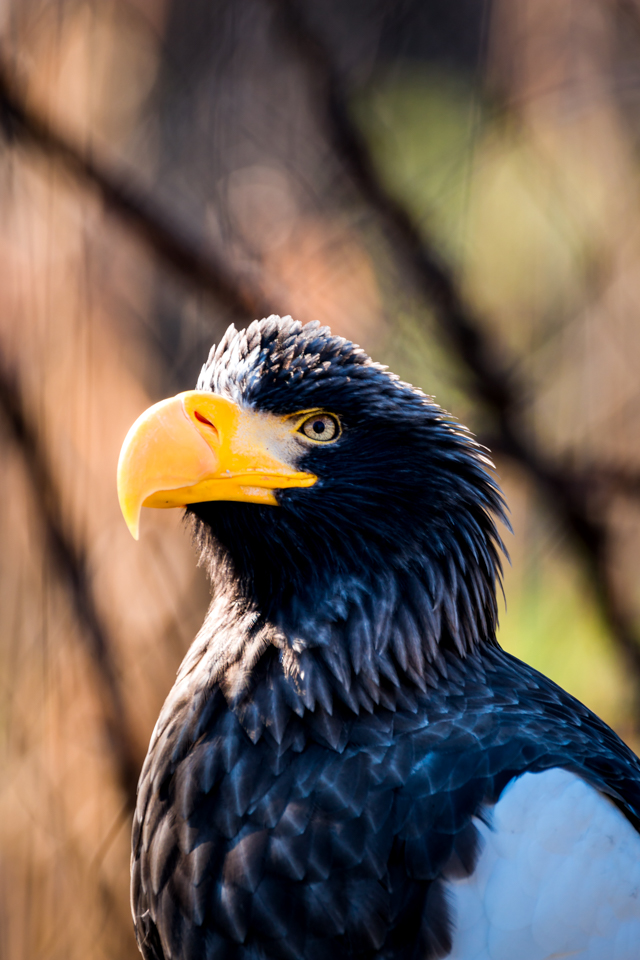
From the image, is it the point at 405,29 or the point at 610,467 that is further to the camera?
the point at 610,467

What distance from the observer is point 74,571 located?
2.59 meters

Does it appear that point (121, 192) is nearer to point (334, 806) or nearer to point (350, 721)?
point (350, 721)

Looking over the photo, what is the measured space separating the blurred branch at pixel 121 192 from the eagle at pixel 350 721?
1087 millimetres

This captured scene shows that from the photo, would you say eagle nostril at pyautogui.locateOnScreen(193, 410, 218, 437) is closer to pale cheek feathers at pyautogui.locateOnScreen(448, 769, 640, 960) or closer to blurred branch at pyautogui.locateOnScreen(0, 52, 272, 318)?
pale cheek feathers at pyautogui.locateOnScreen(448, 769, 640, 960)

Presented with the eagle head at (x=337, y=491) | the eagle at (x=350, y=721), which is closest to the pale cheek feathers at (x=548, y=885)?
the eagle at (x=350, y=721)

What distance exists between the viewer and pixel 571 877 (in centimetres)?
110

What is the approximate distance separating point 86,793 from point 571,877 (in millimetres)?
2011

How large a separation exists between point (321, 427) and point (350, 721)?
0.47 meters

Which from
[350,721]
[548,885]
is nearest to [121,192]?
[350,721]

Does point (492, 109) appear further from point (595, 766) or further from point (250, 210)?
point (595, 766)

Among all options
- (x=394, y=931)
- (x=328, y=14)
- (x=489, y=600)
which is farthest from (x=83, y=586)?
(x=328, y=14)

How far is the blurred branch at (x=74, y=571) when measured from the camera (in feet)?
8.36

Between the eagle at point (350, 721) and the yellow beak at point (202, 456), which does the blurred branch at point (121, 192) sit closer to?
the eagle at point (350, 721)

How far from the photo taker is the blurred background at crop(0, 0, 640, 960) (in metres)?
2.39
